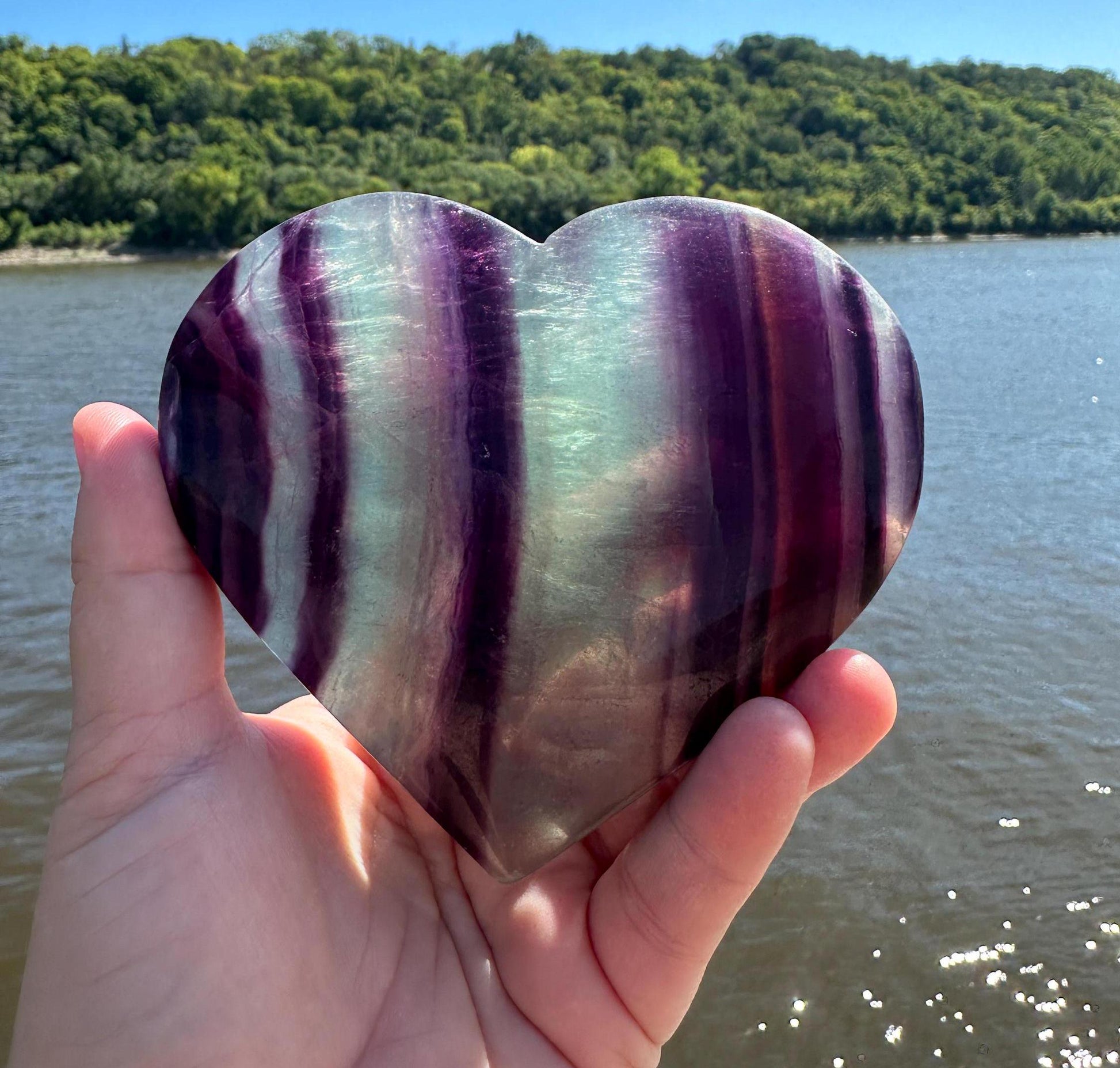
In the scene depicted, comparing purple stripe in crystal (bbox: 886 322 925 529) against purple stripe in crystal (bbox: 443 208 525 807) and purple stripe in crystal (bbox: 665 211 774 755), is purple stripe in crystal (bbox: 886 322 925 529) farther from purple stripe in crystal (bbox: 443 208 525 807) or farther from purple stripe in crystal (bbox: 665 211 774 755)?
purple stripe in crystal (bbox: 443 208 525 807)

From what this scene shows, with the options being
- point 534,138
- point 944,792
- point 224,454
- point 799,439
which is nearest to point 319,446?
point 224,454

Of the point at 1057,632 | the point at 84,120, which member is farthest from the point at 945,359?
the point at 84,120

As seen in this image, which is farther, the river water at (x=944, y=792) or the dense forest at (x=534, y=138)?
the dense forest at (x=534, y=138)

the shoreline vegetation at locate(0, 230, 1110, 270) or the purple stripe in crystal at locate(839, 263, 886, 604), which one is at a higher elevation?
the purple stripe in crystal at locate(839, 263, 886, 604)

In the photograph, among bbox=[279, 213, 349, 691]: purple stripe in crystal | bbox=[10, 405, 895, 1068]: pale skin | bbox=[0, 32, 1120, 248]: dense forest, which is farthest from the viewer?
bbox=[0, 32, 1120, 248]: dense forest

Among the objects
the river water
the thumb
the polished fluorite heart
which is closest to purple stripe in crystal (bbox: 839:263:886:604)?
the polished fluorite heart

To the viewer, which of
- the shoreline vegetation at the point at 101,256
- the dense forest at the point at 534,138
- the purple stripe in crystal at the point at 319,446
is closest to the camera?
the purple stripe in crystal at the point at 319,446

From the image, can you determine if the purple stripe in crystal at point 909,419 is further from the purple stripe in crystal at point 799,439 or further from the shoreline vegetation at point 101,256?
the shoreline vegetation at point 101,256

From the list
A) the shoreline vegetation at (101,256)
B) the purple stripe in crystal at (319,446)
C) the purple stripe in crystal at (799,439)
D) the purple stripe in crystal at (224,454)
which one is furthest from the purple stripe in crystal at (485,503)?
the shoreline vegetation at (101,256)
